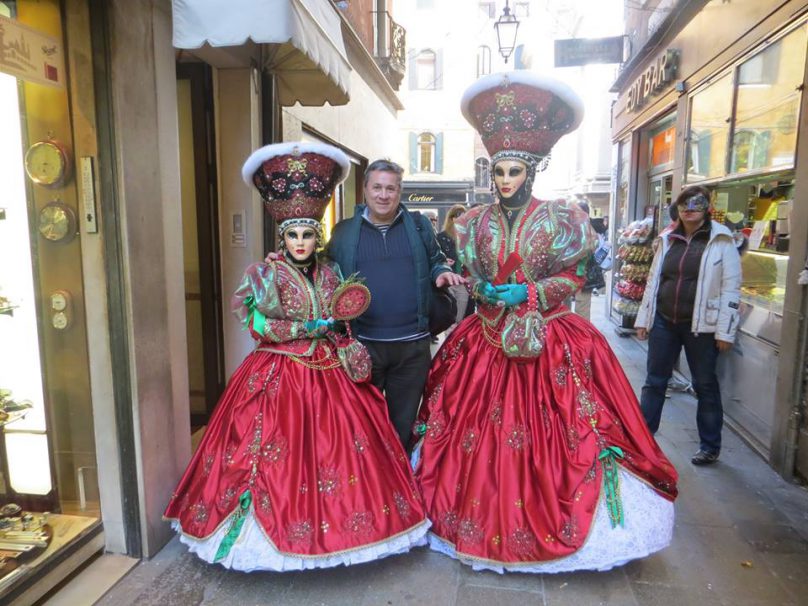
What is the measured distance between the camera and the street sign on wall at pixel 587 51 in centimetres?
805

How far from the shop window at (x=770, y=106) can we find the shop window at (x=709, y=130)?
23cm

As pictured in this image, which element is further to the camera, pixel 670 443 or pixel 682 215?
pixel 670 443

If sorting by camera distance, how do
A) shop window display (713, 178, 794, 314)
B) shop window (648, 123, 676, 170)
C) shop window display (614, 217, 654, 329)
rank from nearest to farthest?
shop window display (713, 178, 794, 314)
shop window display (614, 217, 654, 329)
shop window (648, 123, 676, 170)

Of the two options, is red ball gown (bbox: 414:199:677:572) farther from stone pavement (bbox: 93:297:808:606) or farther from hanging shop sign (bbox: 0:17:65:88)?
hanging shop sign (bbox: 0:17:65:88)

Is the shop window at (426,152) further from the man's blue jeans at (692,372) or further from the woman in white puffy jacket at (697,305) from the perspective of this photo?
the man's blue jeans at (692,372)

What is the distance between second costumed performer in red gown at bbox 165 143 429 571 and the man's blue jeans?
2148 millimetres

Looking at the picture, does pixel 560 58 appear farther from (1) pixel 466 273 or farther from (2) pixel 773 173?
(1) pixel 466 273

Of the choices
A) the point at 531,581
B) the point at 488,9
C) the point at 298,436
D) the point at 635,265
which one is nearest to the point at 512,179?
the point at 298,436

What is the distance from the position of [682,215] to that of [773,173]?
925 millimetres

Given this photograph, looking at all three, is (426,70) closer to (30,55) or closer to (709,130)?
(709,130)

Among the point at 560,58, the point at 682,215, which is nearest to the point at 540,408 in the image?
the point at 682,215

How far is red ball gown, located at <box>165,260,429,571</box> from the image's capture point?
2.55 m

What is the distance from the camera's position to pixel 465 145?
2188cm

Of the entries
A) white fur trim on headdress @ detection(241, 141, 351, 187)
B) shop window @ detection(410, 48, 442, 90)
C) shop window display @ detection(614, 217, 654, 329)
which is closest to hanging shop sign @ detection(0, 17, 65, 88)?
white fur trim on headdress @ detection(241, 141, 351, 187)
